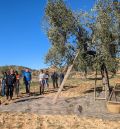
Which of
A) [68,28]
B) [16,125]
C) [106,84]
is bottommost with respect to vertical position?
[16,125]

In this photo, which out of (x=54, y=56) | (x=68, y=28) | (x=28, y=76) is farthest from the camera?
(x=28, y=76)

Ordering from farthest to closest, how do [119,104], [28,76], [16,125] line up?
1. [28,76]
2. [119,104]
3. [16,125]

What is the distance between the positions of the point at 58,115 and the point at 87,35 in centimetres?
909

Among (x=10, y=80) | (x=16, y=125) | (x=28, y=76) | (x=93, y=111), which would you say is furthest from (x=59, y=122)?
(x=28, y=76)

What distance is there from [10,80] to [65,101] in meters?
4.26

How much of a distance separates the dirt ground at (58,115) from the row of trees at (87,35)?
305 centimetres

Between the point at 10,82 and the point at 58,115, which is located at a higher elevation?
the point at 10,82

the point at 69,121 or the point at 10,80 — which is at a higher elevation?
the point at 10,80

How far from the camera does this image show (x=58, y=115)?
18.5 metres

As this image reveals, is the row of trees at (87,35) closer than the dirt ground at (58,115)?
No

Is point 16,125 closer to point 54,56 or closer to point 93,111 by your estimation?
point 93,111

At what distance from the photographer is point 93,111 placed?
20031mm

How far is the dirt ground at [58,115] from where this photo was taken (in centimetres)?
1608

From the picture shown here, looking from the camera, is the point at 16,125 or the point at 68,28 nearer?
the point at 16,125
